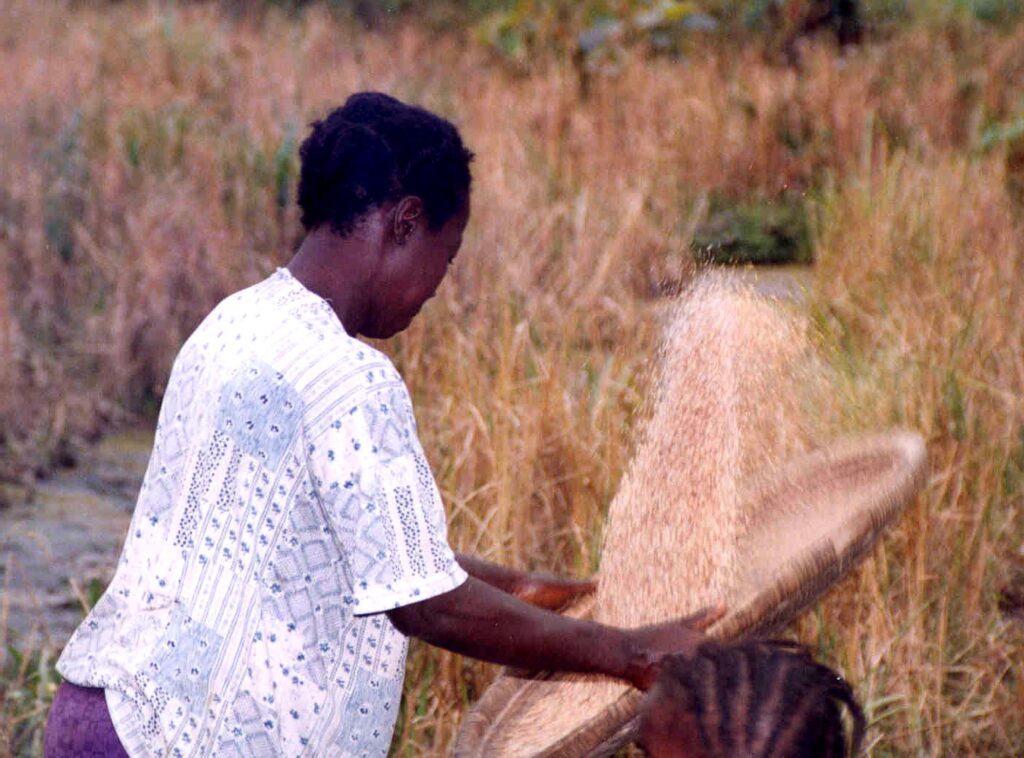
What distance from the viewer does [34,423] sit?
16.9ft

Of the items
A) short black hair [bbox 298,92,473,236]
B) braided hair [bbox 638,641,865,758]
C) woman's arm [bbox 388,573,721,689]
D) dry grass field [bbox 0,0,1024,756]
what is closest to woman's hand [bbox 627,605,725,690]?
woman's arm [bbox 388,573,721,689]

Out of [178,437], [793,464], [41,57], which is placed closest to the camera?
[178,437]

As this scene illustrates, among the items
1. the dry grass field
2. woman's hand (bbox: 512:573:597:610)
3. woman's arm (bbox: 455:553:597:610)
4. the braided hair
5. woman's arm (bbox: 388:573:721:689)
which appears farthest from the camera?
the dry grass field

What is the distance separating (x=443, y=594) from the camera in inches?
65.1

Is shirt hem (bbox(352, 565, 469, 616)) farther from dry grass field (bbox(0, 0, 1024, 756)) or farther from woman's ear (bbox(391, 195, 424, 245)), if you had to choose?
dry grass field (bbox(0, 0, 1024, 756))

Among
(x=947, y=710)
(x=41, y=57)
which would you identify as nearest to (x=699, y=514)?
(x=947, y=710)

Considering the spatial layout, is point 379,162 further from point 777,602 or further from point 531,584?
point 531,584

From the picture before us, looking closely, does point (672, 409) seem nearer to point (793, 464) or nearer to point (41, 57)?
point (793, 464)

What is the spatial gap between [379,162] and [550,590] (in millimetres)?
904

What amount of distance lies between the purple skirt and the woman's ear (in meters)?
0.66

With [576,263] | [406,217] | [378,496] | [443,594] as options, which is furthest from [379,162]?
[576,263]

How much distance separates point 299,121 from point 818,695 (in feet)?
18.4

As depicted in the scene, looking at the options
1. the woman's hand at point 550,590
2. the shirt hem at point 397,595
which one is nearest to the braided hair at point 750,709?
the shirt hem at point 397,595

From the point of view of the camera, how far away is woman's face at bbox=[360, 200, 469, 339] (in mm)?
1780
